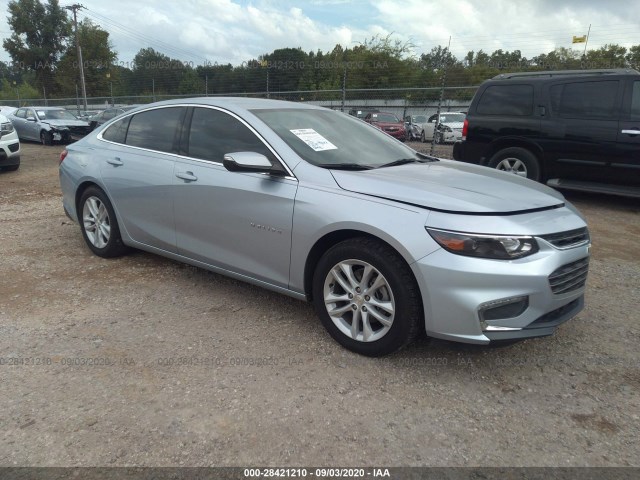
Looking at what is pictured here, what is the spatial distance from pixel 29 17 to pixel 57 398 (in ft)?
198

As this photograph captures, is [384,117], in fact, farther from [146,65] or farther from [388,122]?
[146,65]

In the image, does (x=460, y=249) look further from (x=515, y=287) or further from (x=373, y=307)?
(x=373, y=307)

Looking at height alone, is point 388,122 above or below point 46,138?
above

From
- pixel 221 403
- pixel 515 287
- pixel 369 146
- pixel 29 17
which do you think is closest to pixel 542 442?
pixel 515 287

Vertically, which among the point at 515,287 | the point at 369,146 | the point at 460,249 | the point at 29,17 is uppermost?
the point at 29,17

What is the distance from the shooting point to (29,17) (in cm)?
5003

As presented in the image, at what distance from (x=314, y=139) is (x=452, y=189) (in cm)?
109

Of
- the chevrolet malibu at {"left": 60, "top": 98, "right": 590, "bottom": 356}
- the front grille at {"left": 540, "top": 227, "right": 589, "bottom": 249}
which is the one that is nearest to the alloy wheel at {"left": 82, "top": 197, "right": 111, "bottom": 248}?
the chevrolet malibu at {"left": 60, "top": 98, "right": 590, "bottom": 356}

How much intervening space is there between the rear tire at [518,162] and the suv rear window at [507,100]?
590 mm

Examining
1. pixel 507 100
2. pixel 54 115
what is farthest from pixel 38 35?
pixel 507 100

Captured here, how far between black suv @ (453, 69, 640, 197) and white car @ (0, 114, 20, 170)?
30.1ft

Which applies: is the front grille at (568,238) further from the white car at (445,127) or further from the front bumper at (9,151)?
the white car at (445,127)

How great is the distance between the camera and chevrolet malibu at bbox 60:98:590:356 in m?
2.57

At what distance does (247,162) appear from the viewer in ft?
10.2
